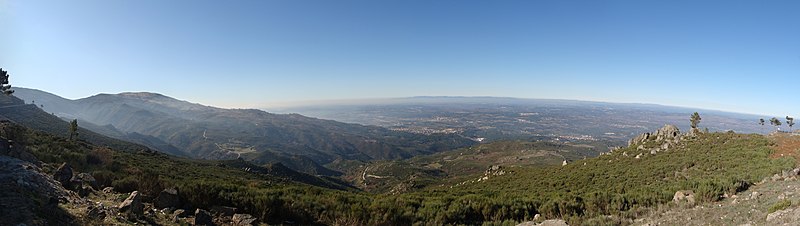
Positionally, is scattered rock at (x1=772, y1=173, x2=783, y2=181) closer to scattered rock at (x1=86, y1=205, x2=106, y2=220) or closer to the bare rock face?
the bare rock face

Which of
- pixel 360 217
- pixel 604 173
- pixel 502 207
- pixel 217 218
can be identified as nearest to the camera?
pixel 217 218

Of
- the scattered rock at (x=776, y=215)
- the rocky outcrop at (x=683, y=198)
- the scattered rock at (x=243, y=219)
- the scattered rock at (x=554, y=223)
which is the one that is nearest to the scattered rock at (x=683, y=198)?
the rocky outcrop at (x=683, y=198)

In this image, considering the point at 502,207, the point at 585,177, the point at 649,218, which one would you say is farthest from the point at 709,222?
the point at 585,177

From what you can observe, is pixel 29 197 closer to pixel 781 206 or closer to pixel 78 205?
pixel 78 205

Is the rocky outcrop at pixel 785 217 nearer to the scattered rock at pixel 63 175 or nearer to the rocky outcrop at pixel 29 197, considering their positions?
the rocky outcrop at pixel 29 197

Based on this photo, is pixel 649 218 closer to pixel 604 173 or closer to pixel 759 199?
pixel 759 199

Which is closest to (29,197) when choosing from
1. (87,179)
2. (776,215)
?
(87,179)

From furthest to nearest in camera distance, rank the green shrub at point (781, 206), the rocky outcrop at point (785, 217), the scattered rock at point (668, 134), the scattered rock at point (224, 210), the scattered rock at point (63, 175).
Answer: the scattered rock at point (668, 134) < the scattered rock at point (224, 210) < the scattered rock at point (63, 175) < the green shrub at point (781, 206) < the rocky outcrop at point (785, 217)
